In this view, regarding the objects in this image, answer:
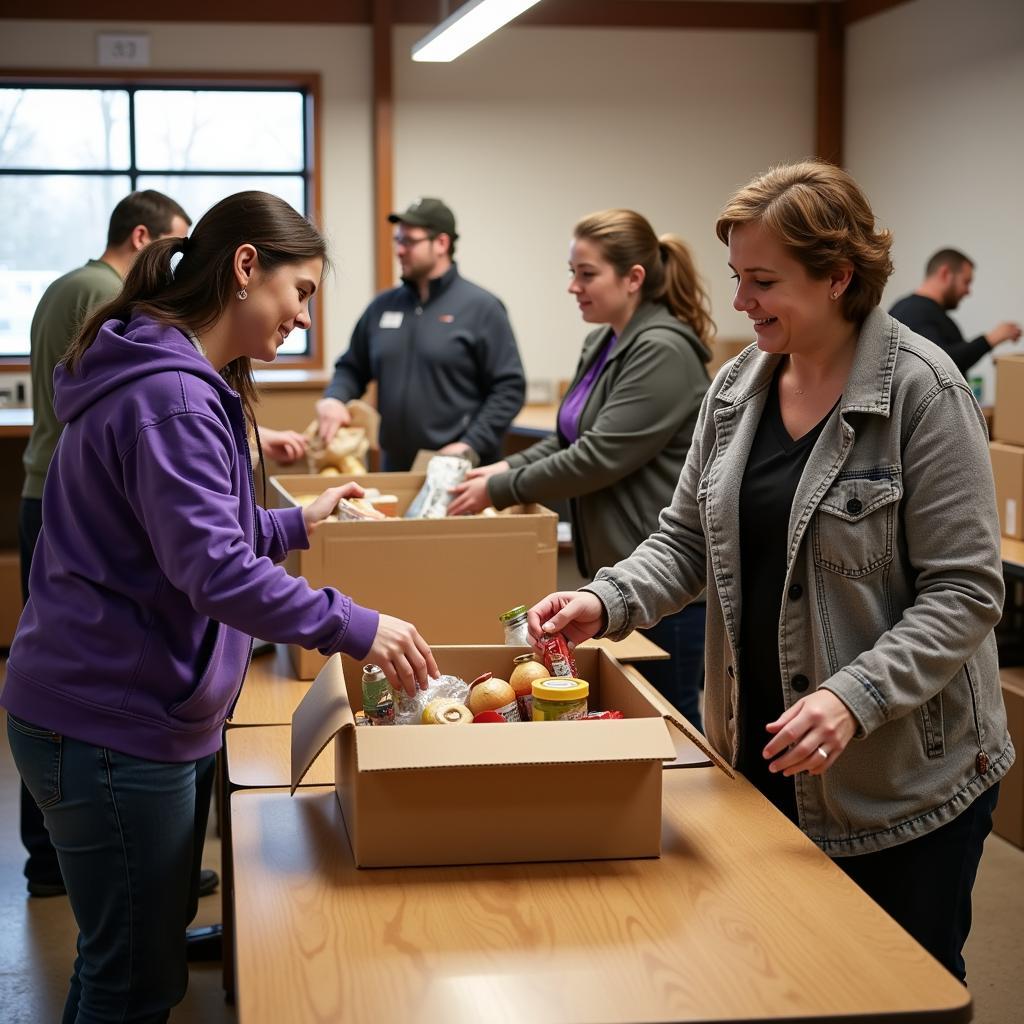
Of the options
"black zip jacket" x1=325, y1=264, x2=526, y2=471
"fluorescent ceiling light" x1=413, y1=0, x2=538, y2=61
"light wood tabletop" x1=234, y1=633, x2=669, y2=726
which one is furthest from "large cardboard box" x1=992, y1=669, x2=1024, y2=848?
"fluorescent ceiling light" x1=413, y1=0, x2=538, y2=61

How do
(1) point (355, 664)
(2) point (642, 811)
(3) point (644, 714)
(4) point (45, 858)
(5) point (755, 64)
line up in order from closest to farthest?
(2) point (642, 811)
(3) point (644, 714)
(1) point (355, 664)
(4) point (45, 858)
(5) point (755, 64)

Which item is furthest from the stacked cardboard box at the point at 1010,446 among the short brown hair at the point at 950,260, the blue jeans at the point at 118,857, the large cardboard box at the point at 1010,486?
the blue jeans at the point at 118,857

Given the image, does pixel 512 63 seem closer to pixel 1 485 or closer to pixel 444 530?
pixel 1 485

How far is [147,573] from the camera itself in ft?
5.09

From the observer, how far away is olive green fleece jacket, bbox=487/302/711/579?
8.93 feet

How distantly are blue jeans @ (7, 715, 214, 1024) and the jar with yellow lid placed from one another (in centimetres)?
47

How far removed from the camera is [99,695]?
155 cm

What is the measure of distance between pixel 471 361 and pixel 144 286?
9.02 feet

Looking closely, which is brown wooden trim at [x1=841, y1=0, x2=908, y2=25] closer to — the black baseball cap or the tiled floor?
the black baseball cap

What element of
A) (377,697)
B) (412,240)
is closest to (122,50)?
(412,240)

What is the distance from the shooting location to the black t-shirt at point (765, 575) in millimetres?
1712

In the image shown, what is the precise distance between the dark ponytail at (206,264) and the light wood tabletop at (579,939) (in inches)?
25.8

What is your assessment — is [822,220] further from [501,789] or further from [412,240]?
[412,240]

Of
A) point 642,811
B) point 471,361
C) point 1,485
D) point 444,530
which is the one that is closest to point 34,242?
point 1,485
